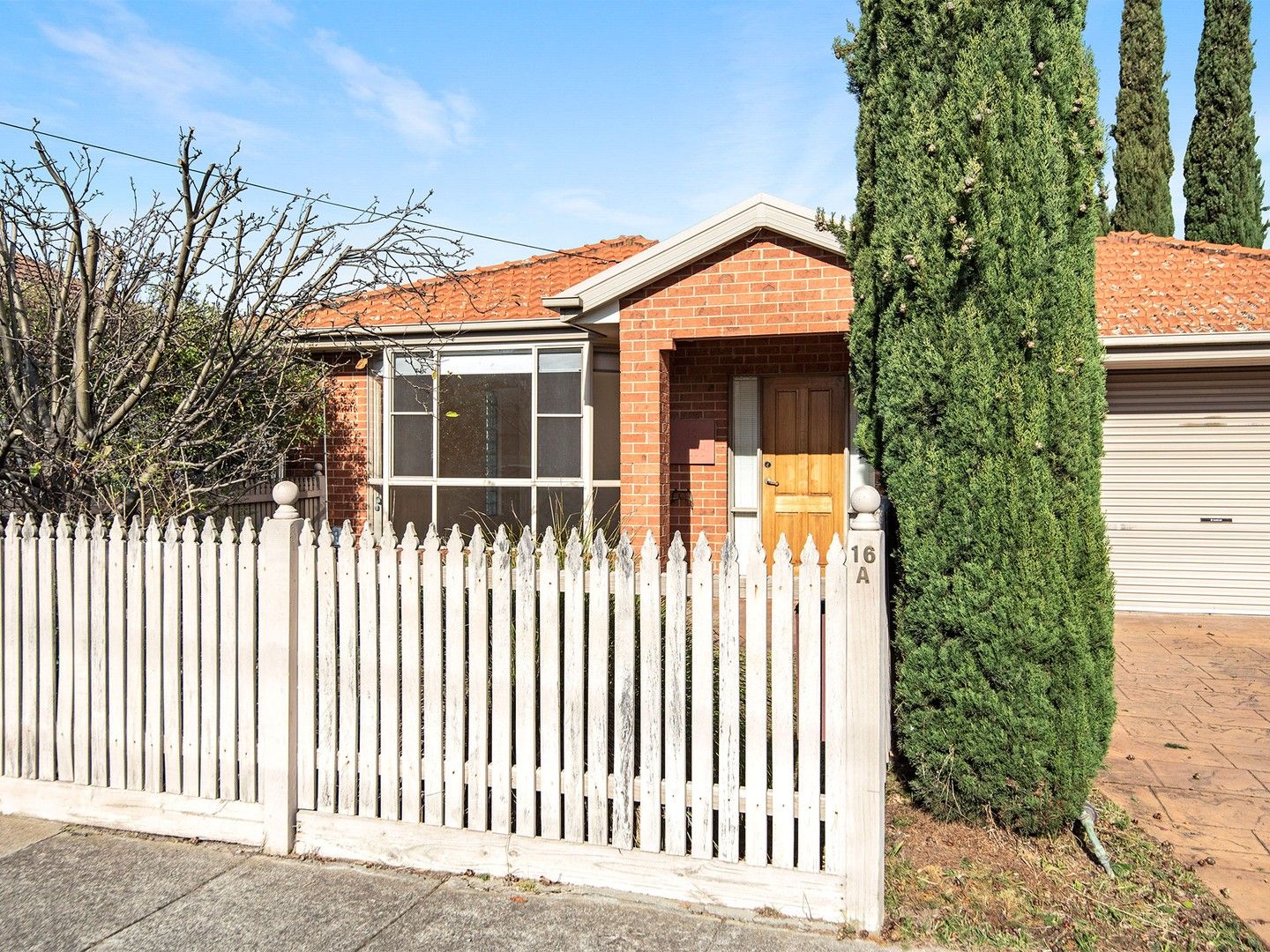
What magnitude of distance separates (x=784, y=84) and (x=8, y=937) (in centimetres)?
965

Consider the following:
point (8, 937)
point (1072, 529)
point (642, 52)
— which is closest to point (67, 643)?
point (8, 937)

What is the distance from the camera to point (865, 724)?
3125mm

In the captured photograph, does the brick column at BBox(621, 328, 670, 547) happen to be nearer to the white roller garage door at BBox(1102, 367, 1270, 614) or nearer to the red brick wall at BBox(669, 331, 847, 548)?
the red brick wall at BBox(669, 331, 847, 548)

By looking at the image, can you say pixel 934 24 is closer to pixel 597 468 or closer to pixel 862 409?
pixel 862 409

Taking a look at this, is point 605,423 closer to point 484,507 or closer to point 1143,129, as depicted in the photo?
point 484,507

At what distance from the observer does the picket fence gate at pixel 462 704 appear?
3.20 meters

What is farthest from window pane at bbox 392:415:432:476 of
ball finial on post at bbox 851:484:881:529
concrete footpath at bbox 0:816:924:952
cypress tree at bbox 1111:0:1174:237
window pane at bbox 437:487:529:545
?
cypress tree at bbox 1111:0:1174:237

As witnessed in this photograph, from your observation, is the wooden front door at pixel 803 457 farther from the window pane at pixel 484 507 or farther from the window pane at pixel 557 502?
the window pane at pixel 484 507

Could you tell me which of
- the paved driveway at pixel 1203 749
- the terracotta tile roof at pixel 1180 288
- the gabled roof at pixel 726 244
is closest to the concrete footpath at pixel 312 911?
the paved driveway at pixel 1203 749

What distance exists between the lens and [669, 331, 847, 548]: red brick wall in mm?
9531

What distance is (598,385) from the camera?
9.82 meters

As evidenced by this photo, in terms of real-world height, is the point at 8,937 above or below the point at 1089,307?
below

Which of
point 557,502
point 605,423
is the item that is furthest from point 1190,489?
point 557,502

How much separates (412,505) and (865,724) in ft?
26.5
